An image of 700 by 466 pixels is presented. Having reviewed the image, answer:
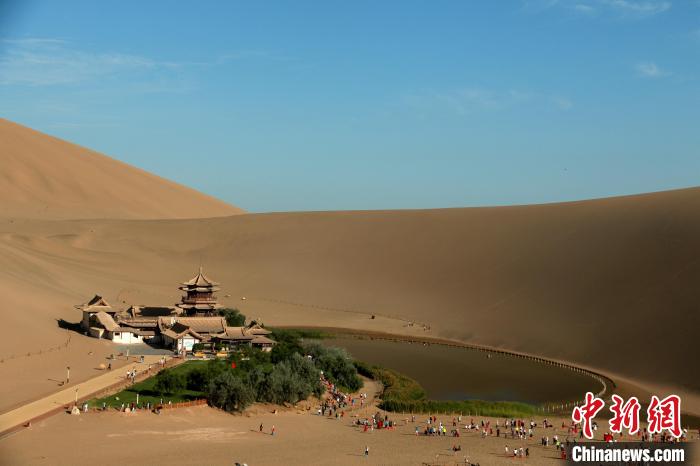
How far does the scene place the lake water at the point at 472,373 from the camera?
1663 inches

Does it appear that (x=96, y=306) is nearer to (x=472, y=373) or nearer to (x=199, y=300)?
(x=199, y=300)

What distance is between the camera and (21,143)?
135 m

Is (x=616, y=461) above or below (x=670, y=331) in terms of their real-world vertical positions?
below

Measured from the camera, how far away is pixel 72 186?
131 m

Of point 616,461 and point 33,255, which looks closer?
point 616,461

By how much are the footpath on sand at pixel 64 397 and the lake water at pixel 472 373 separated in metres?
13.8

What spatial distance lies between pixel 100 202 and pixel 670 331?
98.9m

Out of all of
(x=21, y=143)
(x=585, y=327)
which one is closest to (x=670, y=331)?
(x=585, y=327)

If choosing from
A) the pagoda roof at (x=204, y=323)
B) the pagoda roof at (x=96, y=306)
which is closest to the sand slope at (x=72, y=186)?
the pagoda roof at (x=96, y=306)

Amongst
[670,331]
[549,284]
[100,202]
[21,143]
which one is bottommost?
[670,331]

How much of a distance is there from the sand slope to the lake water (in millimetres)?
71346

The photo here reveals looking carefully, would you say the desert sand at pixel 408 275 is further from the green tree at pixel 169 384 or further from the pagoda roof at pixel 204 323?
the pagoda roof at pixel 204 323

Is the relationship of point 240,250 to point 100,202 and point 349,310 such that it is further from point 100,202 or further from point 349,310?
point 100,202

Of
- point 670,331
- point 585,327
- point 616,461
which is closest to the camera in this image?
point 616,461
